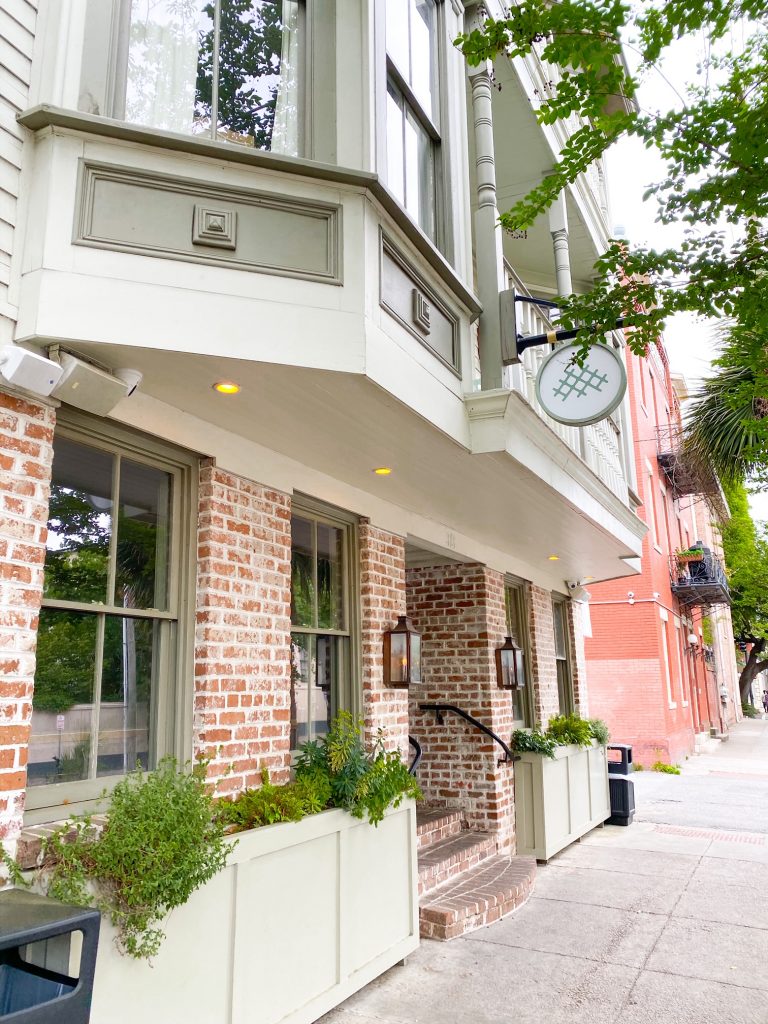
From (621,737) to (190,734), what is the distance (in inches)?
→ 539

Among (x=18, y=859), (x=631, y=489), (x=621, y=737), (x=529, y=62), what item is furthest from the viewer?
(x=621, y=737)

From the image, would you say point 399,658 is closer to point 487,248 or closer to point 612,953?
point 612,953

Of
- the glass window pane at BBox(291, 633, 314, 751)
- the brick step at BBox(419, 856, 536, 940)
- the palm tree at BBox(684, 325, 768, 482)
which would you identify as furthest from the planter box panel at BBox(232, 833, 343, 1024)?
the palm tree at BBox(684, 325, 768, 482)

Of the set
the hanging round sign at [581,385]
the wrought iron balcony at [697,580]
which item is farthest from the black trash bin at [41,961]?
the wrought iron balcony at [697,580]

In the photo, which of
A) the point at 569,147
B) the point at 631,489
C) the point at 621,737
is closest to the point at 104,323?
the point at 569,147

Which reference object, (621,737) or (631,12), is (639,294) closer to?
(631,12)

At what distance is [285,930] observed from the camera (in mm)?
3777

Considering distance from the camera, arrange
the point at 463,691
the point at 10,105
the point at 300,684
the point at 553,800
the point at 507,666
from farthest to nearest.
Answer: the point at 553,800, the point at 463,691, the point at 507,666, the point at 300,684, the point at 10,105

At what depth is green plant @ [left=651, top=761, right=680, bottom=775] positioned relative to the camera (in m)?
14.9

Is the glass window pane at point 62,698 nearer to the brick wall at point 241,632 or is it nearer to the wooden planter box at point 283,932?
the brick wall at point 241,632

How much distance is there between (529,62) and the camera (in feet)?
23.2

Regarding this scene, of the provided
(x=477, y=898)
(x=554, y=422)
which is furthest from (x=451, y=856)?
(x=554, y=422)

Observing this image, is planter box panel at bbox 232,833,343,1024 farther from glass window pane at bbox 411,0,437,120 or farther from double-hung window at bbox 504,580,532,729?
double-hung window at bbox 504,580,532,729

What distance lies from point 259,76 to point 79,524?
7.87ft
